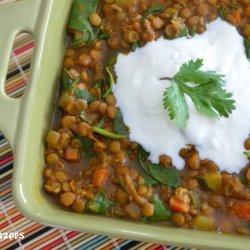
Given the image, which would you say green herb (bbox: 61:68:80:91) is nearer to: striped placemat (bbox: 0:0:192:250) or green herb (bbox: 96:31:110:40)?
green herb (bbox: 96:31:110:40)

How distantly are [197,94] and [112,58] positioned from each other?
1.84ft

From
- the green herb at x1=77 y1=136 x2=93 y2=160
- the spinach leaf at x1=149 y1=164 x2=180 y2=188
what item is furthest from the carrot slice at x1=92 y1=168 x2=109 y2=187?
the spinach leaf at x1=149 y1=164 x2=180 y2=188

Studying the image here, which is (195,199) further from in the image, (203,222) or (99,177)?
(99,177)

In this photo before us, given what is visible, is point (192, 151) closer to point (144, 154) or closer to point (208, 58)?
point (144, 154)

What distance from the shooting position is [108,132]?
2.72 metres

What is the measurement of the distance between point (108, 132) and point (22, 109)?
0.47 meters

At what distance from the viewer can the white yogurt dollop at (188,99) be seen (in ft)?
8.69

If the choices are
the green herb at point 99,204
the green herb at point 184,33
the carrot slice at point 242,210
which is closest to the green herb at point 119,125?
the green herb at point 99,204

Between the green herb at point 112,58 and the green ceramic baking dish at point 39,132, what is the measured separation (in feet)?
0.98

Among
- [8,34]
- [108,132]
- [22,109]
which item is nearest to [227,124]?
[108,132]

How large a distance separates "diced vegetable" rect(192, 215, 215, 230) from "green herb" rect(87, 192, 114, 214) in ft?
1.43

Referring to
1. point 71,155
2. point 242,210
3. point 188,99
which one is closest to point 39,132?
point 71,155

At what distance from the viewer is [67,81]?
2814mm

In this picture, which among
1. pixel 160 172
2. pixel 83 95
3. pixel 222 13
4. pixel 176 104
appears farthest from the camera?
pixel 222 13
